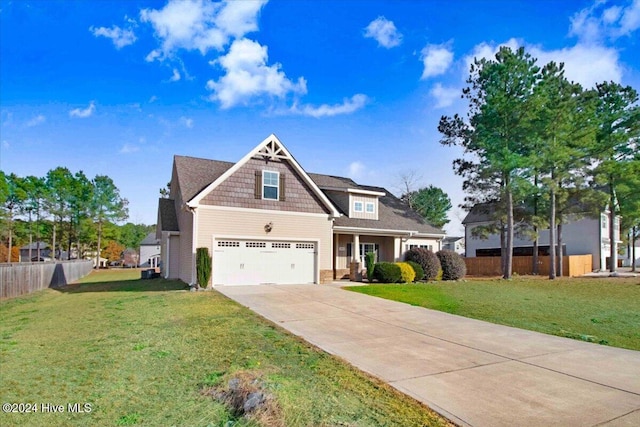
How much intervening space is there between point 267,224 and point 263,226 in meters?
0.23

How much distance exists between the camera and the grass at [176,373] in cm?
450

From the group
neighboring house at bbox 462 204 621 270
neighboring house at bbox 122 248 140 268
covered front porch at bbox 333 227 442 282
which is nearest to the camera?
covered front porch at bbox 333 227 442 282

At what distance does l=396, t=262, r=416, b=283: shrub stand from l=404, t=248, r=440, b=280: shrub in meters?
1.28

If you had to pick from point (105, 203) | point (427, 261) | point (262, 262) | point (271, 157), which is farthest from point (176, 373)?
point (105, 203)

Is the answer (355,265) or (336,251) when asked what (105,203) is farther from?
(355,265)

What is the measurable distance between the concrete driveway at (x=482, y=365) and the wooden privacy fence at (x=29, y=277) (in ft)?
51.4

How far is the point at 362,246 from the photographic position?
2441cm

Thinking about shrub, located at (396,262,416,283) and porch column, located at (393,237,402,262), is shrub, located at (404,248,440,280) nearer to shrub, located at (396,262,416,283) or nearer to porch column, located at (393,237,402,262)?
shrub, located at (396,262,416,283)

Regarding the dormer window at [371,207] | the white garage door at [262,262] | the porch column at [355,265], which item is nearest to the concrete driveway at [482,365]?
the white garage door at [262,262]

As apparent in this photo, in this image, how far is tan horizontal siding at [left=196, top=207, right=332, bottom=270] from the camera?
1764 centimetres

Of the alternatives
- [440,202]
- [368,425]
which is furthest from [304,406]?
[440,202]

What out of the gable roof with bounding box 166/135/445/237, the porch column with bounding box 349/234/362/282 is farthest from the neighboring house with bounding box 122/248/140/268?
the porch column with bounding box 349/234/362/282

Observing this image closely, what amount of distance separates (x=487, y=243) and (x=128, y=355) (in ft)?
126

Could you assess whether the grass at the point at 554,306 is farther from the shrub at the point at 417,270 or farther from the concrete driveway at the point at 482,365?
the shrub at the point at 417,270
